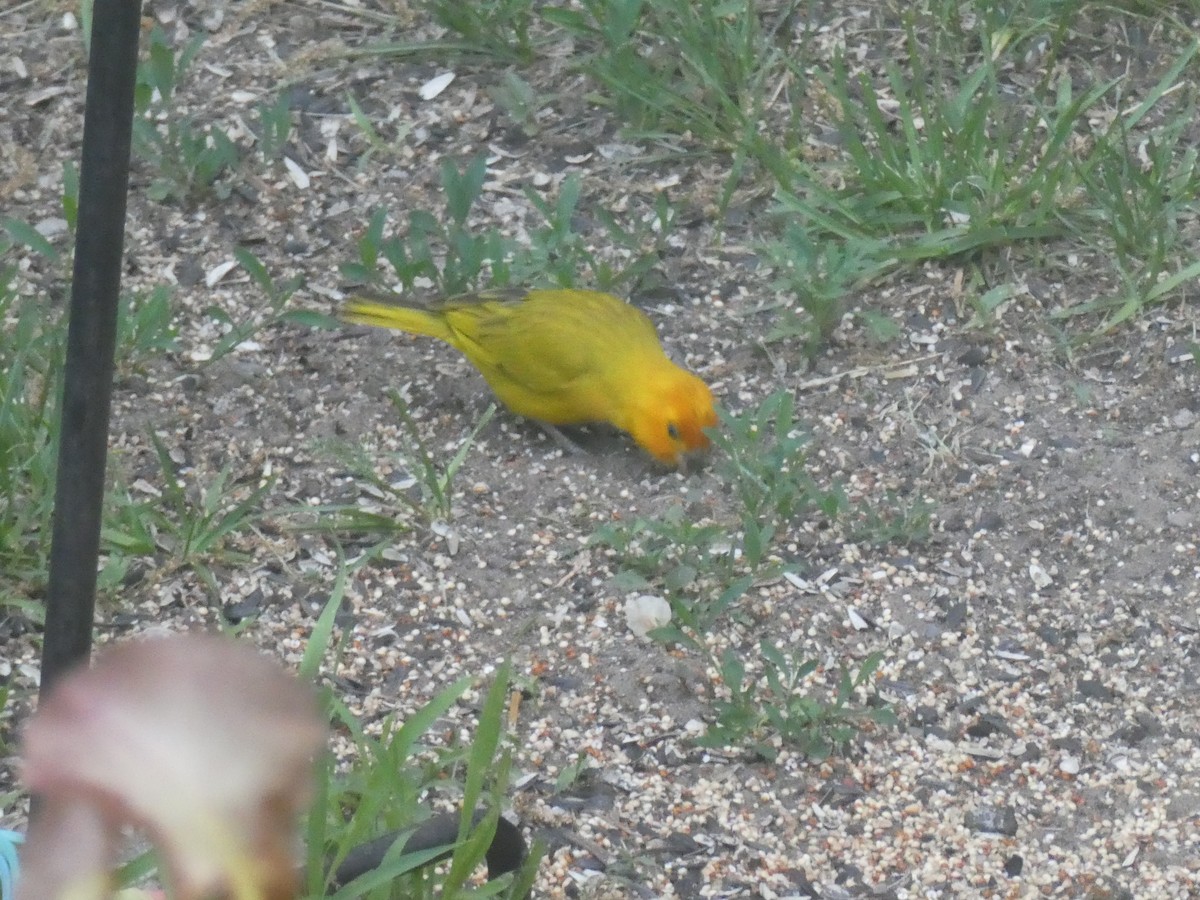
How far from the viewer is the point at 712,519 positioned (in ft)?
11.2

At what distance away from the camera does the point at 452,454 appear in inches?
142

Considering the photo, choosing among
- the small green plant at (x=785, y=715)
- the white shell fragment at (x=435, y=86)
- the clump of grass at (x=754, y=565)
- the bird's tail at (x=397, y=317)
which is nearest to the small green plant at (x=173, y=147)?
the white shell fragment at (x=435, y=86)

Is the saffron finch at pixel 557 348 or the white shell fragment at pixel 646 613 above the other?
the saffron finch at pixel 557 348

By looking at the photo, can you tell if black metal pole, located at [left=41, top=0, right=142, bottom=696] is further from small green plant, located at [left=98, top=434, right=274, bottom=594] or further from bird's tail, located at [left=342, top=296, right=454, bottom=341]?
bird's tail, located at [left=342, top=296, right=454, bottom=341]

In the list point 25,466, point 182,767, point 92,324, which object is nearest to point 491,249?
point 25,466

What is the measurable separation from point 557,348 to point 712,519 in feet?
2.11

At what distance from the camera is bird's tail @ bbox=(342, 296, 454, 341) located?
3.77 metres

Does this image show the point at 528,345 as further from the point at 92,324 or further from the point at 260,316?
the point at 92,324

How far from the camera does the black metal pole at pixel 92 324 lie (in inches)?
40.6

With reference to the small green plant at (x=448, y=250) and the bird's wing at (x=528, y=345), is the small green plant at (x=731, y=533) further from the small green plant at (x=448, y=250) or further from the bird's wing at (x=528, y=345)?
the small green plant at (x=448, y=250)

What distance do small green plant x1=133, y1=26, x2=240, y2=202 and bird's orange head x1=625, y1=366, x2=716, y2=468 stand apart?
143cm

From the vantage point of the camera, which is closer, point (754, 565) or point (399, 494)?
point (754, 565)

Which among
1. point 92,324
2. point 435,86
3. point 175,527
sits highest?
point 92,324

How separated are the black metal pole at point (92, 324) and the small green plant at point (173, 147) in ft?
10.4
